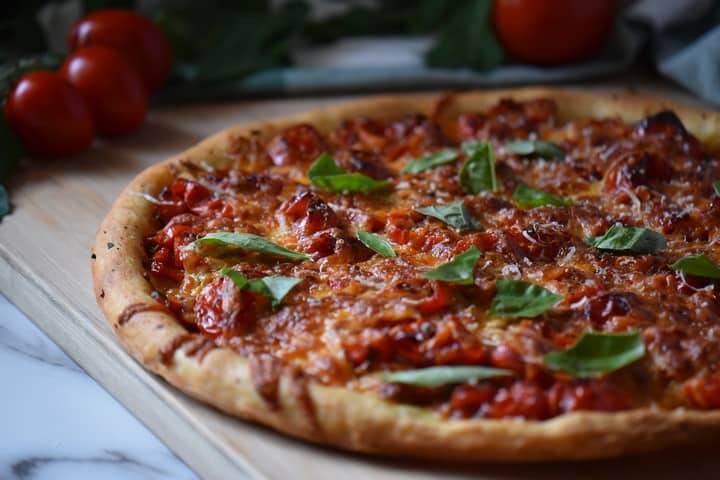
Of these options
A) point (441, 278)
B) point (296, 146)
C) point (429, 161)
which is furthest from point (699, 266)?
point (296, 146)

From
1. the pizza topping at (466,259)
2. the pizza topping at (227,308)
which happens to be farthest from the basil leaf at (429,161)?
the pizza topping at (227,308)

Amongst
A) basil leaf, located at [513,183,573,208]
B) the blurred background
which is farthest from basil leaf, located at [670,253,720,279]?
the blurred background

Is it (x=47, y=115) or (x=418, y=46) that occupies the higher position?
(x=47, y=115)

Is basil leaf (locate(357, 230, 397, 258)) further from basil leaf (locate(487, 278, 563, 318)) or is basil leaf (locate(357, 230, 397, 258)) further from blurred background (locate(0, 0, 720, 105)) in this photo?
blurred background (locate(0, 0, 720, 105))

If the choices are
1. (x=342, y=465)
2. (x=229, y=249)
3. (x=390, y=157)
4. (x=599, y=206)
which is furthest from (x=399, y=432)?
(x=390, y=157)

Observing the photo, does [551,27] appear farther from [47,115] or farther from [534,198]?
[47,115]

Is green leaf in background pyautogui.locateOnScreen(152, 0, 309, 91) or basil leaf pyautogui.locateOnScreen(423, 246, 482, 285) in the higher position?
basil leaf pyautogui.locateOnScreen(423, 246, 482, 285)
